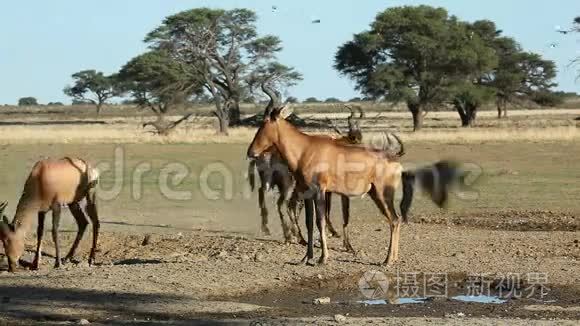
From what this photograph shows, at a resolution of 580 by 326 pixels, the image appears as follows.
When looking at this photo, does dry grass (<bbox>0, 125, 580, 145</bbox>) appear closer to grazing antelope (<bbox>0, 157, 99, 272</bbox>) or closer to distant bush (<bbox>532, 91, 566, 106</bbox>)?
distant bush (<bbox>532, 91, 566, 106</bbox>)

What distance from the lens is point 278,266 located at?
12.6m

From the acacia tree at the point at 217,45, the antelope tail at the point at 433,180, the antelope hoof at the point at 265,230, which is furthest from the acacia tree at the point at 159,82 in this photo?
the antelope tail at the point at 433,180

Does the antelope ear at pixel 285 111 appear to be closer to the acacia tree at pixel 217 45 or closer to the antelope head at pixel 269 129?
the antelope head at pixel 269 129

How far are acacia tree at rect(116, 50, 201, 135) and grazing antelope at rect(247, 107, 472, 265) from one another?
146 ft

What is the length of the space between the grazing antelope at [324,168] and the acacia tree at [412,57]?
45.9 metres

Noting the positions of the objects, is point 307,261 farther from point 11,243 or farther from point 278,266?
point 11,243

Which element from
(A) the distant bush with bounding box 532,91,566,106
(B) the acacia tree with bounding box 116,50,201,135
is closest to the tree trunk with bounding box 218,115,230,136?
(B) the acacia tree with bounding box 116,50,201,135

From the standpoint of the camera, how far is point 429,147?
38.8 meters

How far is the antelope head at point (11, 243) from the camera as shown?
1392 cm

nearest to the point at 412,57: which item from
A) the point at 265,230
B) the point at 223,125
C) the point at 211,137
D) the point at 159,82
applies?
the point at 223,125

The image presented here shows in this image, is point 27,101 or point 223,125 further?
point 27,101

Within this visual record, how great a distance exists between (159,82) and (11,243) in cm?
5022

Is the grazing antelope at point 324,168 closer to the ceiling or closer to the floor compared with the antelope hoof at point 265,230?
closer to the ceiling

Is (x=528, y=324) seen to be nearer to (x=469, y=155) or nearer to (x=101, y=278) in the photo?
(x=101, y=278)
